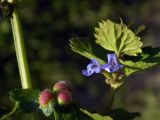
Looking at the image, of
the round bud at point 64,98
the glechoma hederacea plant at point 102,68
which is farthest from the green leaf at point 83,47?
the round bud at point 64,98

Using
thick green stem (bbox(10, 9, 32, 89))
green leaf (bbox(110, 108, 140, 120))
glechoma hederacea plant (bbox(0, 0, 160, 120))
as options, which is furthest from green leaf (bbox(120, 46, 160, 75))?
thick green stem (bbox(10, 9, 32, 89))

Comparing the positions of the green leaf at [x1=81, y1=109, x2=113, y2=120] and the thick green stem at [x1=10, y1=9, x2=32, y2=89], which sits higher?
the thick green stem at [x1=10, y1=9, x2=32, y2=89]

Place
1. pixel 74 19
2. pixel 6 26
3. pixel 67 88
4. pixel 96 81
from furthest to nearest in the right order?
pixel 74 19 < pixel 96 81 < pixel 6 26 < pixel 67 88

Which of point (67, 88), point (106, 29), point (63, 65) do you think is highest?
point (63, 65)

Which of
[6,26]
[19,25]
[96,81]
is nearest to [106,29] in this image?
[19,25]

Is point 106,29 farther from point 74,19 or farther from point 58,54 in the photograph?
point 74,19

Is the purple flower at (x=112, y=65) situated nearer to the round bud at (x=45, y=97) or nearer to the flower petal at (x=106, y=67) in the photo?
the flower petal at (x=106, y=67)

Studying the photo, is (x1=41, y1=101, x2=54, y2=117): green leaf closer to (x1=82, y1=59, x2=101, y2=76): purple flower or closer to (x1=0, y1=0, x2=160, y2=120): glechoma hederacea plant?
(x1=0, y1=0, x2=160, y2=120): glechoma hederacea plant

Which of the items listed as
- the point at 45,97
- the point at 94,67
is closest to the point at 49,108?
the point at 45,97
